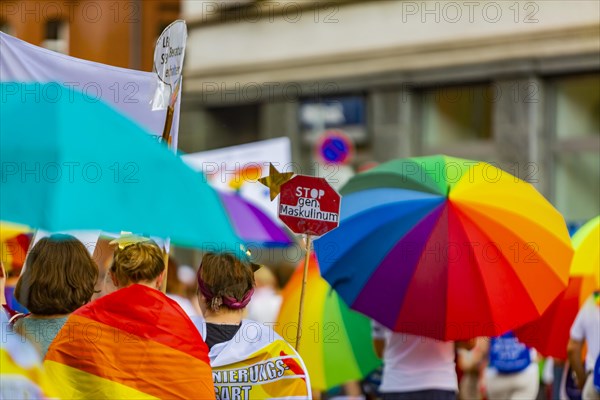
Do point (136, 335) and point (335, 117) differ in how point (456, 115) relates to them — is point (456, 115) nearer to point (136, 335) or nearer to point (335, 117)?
point (335, 117)

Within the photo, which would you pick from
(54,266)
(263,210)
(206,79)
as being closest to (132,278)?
(54,266)

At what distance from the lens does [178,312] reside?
5.32 meters

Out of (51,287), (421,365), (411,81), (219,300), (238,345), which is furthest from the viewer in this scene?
(411,81)

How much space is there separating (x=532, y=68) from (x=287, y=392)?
456 inches

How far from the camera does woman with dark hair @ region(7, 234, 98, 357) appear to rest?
17.9 feet

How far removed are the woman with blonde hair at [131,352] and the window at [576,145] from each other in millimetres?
11815

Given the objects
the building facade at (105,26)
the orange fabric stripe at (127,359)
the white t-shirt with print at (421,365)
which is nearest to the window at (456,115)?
the building facade at (105,26)

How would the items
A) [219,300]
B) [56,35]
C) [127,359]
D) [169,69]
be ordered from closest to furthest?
[127,359] → [219,300] → [169,69] → [56,35]

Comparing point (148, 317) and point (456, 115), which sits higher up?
point (456, 115)

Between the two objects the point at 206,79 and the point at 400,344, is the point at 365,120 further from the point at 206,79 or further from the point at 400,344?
the point at 400,344

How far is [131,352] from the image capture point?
5.16 metres

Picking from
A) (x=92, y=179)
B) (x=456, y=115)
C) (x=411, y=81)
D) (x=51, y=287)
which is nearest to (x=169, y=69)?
(x=51, y=287)

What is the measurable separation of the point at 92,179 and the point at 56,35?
76.1ft

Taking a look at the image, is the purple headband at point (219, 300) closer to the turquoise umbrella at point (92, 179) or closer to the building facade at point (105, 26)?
the turquoise umbrella at point (92, 179)
